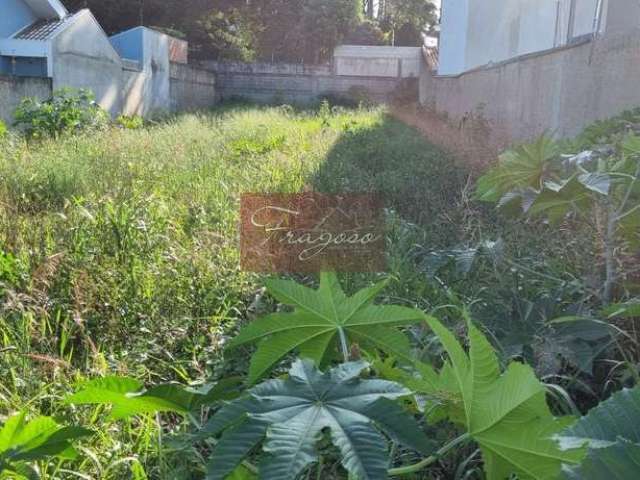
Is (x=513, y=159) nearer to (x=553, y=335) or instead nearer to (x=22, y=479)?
(x=553, y=335)

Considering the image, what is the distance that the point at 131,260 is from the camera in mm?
2908

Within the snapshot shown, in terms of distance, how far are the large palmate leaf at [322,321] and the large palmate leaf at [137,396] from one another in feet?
0.31

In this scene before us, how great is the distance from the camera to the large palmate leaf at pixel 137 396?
1027 mm

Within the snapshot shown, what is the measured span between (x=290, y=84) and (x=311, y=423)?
21.9m

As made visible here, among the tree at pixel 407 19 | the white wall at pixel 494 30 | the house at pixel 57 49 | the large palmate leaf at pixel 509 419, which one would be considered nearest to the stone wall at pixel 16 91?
the house at pixel 57 49

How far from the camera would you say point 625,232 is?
189 centimetres

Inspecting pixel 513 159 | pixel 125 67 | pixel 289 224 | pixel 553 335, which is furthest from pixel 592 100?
pixel 125 67

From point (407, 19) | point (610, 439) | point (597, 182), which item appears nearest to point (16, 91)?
point (597, 182)

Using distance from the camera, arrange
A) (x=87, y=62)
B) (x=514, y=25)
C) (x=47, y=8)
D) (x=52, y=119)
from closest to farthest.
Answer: (x=52, y=119), (x=514, y=25), (x=87, y=62), (x=47, y=8)

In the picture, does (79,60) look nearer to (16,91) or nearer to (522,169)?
(16,91)

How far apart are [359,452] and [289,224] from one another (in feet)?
10.1

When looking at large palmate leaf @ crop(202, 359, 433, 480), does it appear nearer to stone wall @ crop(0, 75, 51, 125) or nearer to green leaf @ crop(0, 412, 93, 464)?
green leaf @ crop(0, 412, 93, 464)

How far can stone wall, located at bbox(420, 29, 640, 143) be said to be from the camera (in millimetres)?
4426

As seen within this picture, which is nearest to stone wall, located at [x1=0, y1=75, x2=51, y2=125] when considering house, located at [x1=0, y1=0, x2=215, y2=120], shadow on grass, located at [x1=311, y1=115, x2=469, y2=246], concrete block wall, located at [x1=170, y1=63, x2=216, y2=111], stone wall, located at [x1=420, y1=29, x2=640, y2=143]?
house, located at [x1=0, y1=0, x2=215, y2=120]
